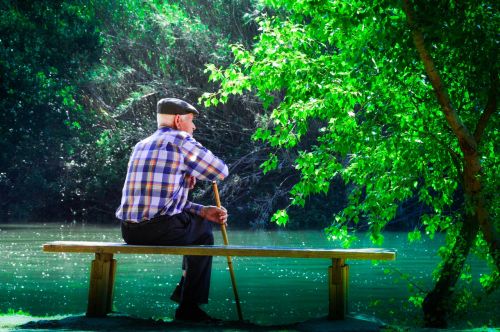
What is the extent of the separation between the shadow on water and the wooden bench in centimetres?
16

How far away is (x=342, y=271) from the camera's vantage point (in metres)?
6.99

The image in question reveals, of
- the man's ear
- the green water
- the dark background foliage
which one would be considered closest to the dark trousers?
the man's ear

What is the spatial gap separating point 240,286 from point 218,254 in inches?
254

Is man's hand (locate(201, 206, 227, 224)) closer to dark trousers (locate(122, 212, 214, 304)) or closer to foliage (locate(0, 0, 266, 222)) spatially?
dark trousers (locate(122, 212, 214, 304))

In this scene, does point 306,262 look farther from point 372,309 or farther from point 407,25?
point 407,25

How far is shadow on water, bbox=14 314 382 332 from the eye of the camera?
21.9 ft

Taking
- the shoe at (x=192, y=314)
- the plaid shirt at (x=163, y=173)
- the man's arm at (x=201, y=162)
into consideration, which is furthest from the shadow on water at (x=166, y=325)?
the man's arm at (x=201, y=162)

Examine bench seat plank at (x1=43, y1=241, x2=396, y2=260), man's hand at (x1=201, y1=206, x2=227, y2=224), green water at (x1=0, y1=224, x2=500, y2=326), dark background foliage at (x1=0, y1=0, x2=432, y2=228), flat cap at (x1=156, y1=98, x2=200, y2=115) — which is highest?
dark background foliage at (x1=0, y1=0, x2=432, y2=228)

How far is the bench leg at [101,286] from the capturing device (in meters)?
7.19

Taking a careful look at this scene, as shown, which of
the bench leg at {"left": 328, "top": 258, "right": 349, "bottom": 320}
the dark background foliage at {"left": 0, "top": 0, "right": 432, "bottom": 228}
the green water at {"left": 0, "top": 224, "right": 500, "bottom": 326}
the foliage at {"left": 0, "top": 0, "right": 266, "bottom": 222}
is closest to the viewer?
the bench leg at {"left": 328, "top": 258, "right": 349, "bottom": 320}

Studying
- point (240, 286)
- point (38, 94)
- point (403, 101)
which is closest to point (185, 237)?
point (403, 101)

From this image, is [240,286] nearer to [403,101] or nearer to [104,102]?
[403,101]

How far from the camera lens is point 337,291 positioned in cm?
695

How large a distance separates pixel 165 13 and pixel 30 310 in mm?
26671
